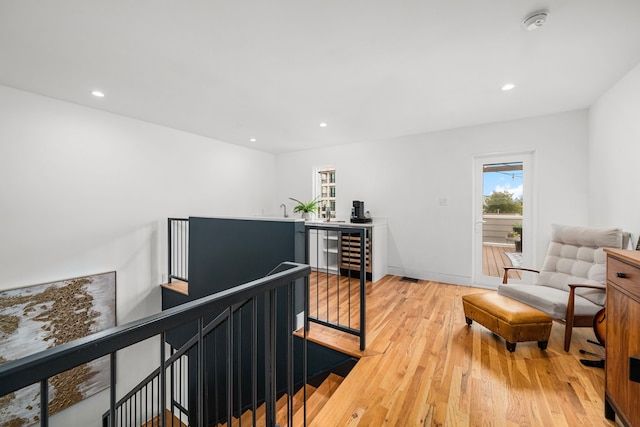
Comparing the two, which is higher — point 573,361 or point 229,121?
point 229,121

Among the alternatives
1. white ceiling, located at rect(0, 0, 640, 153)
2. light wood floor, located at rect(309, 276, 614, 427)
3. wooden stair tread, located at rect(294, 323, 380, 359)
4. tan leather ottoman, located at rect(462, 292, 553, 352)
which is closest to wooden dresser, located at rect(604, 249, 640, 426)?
light wood floor, located at rect(309, 276, 614, 427)

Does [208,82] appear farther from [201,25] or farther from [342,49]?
[342,49]

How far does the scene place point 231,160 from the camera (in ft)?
16.9

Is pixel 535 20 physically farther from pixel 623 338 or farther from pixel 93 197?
pixel 93 197

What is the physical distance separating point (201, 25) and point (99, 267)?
10.6 feet

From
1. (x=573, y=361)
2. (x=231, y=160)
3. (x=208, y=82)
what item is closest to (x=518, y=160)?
(x=573, y=361)

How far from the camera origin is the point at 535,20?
176cm

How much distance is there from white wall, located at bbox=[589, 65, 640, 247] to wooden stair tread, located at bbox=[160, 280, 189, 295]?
5.00 m

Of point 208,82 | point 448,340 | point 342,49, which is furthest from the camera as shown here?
point 208,82

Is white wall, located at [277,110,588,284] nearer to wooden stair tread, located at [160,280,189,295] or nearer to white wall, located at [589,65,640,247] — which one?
white wall, located at [589,65,640,247]

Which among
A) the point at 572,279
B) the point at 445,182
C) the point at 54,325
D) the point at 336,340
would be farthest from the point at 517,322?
the point at 54,325

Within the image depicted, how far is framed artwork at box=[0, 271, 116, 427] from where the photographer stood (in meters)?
2.76

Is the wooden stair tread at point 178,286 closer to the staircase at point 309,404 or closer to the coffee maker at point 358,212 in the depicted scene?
the staircase at point 309,404

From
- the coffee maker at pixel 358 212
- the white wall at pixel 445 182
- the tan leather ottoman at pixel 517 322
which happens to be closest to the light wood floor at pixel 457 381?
the tan leather ottoman at pixel 517 322
